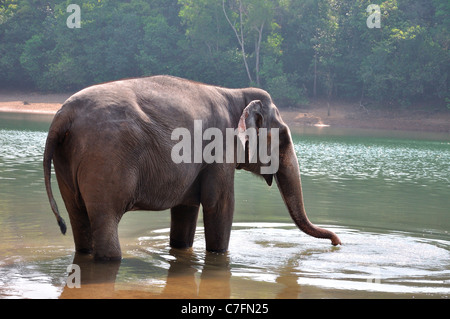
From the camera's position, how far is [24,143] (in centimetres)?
2144

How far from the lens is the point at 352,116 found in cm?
4494

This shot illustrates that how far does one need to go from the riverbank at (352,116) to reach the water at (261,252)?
95.5 ft

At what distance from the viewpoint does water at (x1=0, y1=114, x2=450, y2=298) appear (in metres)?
5.59

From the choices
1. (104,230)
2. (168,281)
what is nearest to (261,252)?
(168,281)

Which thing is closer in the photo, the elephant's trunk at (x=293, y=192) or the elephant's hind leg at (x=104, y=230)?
the elephant's hind leg at (x=104, y=230)

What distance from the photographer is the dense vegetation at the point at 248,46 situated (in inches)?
1788

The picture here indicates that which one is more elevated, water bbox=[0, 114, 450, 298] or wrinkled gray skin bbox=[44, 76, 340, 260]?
wrinkled gray skin bbox=[44, 76, 340, 260]

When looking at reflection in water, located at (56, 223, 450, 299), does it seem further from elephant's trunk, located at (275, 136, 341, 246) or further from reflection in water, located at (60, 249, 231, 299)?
elephant's trunk, located at (275, 136, 341, 246)

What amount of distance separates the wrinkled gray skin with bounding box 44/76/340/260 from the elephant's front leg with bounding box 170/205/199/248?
88 mm

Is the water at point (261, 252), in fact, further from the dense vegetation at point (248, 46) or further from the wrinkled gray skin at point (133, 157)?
the dense vegetation at point (248, 46)

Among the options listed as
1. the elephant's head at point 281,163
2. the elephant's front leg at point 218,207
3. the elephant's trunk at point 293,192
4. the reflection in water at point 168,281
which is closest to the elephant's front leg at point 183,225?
the elephant's front leg at point 218,207

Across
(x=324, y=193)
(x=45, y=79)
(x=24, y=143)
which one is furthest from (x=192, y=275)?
(x=45, y=79)

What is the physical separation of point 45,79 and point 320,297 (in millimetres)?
50026

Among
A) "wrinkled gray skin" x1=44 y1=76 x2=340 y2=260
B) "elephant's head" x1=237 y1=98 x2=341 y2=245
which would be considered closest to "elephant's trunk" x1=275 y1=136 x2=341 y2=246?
"elephant's head" x1=237 y1=98 x2=341 y2=245
